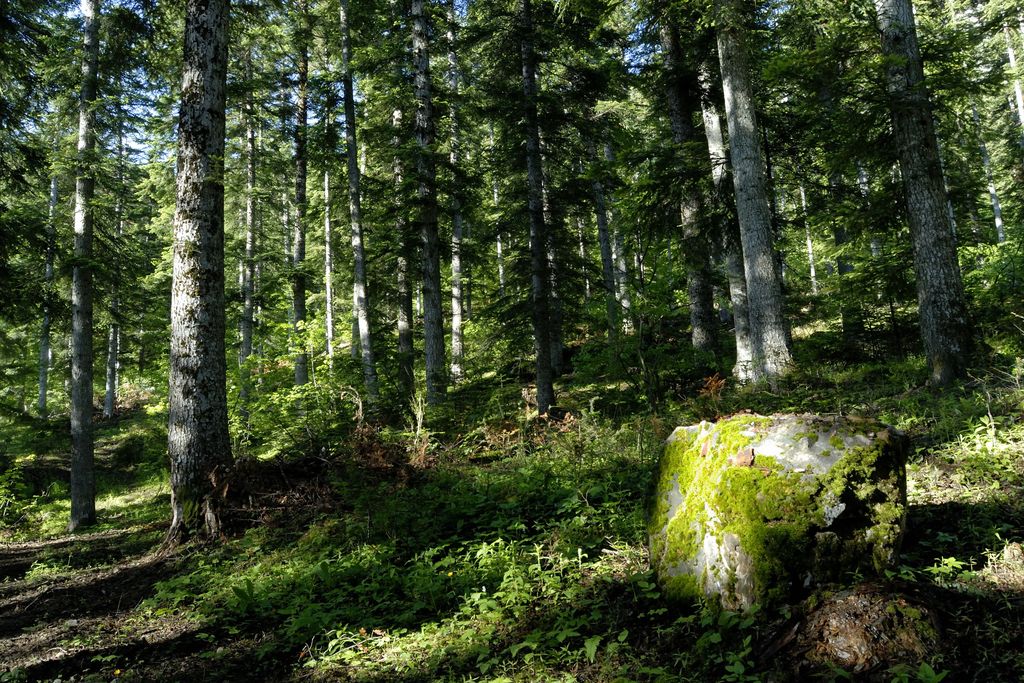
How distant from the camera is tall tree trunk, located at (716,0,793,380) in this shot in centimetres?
878

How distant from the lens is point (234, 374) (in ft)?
56.1

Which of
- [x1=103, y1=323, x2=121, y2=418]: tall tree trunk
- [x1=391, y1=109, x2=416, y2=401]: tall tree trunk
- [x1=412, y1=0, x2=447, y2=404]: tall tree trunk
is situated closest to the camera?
[x1=412, y1=0, x2=447, y2=404]: tall tree trunk

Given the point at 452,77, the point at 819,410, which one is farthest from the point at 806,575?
the point at 452,77

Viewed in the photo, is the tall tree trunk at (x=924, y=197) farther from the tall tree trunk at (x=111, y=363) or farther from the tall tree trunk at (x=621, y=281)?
the tall tree trunk at (x=111, y=363)

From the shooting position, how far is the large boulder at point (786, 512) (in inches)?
123

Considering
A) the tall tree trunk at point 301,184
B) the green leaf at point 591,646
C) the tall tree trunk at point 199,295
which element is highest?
the tall tree trunk at point 301,184

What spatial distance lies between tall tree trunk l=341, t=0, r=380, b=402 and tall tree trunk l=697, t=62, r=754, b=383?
8.78 m

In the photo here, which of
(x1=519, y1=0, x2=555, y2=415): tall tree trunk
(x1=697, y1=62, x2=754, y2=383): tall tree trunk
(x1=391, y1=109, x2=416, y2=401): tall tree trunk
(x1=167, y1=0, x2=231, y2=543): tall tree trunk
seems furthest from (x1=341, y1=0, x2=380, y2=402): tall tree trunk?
(x1=697, y1=62, x2=754, y2=383): tall tree trunk

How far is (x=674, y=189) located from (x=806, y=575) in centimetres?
984

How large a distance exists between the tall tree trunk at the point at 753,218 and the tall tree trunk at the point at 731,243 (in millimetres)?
1457

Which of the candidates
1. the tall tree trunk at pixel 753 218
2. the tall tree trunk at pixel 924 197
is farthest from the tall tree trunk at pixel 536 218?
the tall tree trunk at pixel 924 197

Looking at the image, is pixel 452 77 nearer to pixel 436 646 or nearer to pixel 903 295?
pixel 903 295

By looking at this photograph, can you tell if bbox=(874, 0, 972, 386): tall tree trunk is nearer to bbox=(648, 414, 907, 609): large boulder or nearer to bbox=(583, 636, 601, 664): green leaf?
bbox=(648, 414, 907, 609): large boulder

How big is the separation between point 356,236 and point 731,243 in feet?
33.0
